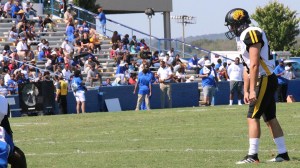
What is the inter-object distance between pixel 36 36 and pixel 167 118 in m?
15.8

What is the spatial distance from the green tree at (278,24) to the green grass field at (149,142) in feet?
159

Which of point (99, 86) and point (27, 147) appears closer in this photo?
point (27, 147)

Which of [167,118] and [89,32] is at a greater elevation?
[89,32]

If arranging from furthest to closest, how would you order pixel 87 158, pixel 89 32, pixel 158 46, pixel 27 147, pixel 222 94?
pixel 158 46 < pixel 89 32 < pixel 222 94 < pixel 27 147 < pixel 87 158

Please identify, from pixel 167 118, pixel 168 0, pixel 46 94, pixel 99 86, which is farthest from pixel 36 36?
pixel 168 0

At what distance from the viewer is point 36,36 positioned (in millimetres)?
36312

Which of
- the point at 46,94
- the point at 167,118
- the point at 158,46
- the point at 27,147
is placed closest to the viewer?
the point at 27,147

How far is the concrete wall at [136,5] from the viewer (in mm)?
56625

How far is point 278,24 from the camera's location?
70.1m

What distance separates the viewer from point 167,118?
854 inches

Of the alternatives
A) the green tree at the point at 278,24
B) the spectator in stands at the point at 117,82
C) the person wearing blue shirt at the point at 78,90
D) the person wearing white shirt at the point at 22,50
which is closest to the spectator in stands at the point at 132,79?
the spectator in stands at the point at 117,82

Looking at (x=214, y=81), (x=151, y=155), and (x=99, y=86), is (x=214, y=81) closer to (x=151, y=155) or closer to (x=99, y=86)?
(x=99, y=86)

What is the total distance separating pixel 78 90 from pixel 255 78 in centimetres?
1904

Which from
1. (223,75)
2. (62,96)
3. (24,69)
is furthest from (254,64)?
(223,75)
